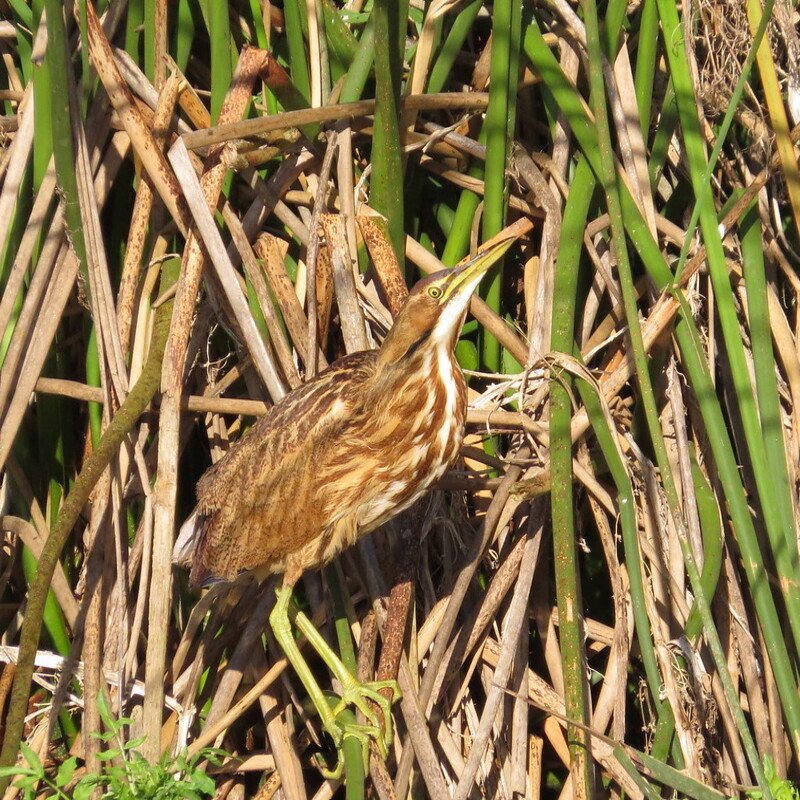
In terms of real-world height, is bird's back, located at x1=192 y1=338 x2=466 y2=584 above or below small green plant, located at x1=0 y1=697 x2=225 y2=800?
above

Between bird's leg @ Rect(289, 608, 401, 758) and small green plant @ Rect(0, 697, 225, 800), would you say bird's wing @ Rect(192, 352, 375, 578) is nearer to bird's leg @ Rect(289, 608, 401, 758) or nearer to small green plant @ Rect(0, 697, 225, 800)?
bird's leg @ Rect(289, 608, 401, 758)

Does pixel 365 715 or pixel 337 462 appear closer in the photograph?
pixel 365 715

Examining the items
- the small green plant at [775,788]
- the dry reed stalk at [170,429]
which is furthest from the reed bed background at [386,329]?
the small green plant at [775,788]

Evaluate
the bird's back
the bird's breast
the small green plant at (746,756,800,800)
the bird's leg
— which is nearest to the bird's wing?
the bird's back

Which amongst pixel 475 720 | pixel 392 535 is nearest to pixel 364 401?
pixel 392 535

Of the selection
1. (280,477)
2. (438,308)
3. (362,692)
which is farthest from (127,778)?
(438,308)

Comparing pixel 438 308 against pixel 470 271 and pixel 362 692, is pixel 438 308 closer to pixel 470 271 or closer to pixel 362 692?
pixel 470 271
